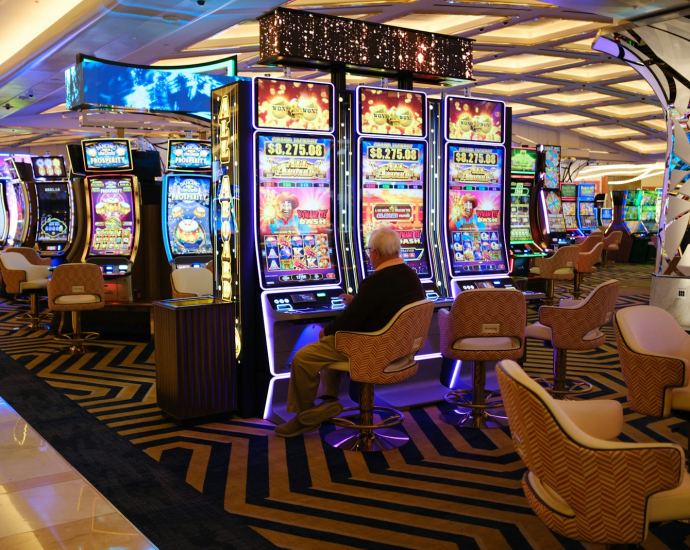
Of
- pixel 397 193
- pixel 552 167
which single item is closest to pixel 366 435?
pixel 397 193

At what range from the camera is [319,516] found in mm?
3023

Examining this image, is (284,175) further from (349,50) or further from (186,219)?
(186,219)

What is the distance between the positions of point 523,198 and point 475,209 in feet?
17.0

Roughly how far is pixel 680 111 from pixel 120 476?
5.51 metres

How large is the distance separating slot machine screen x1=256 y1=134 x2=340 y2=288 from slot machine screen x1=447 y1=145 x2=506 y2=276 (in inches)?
39.6

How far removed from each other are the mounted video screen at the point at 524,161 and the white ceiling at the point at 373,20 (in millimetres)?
1872

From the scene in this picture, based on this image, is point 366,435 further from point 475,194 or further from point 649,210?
point 649,210

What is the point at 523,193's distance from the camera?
33.3ft

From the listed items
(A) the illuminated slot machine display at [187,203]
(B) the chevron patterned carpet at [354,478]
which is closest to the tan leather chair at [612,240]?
(A) the illuminated slot machine display at [187,203]

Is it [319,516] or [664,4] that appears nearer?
[319,516]

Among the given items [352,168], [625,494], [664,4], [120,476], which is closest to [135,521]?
[120,476]

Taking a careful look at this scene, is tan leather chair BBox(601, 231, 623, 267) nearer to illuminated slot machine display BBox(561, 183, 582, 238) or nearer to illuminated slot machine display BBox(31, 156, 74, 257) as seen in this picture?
illuminated slot machine display BBox(561, 183, 582, 238)

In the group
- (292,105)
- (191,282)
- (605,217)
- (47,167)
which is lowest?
(191,282)

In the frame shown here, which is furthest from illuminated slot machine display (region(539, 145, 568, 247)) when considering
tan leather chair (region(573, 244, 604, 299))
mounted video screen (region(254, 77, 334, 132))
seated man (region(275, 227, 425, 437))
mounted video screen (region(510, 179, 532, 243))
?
seated man (region(275, 227, 425, 437))
